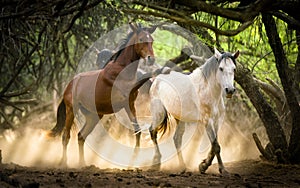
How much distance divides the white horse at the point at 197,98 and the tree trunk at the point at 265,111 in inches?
25.2

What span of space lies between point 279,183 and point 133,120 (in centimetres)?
296

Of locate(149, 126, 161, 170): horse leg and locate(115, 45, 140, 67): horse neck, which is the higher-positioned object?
locate(115, 45, 140, 67): horse neck

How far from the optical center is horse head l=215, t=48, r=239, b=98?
755 cm

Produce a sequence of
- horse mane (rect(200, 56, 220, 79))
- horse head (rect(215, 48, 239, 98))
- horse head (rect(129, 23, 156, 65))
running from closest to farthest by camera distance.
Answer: horse head (rect(215, 48, 239, 98)) < horse head (rect(129, 23, 156, 65)) < horse mane (rect(200, 56, 220, 79))

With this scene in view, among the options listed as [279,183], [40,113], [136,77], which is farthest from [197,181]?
[40,113]

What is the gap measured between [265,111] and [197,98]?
1.18 meters

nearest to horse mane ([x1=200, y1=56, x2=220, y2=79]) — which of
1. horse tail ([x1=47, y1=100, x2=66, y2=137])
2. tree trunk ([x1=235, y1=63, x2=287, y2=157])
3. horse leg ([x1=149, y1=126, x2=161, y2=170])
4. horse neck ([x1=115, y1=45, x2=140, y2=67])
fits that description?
tree trunk ([x1=235, y1=63, x2=287, y2=157])

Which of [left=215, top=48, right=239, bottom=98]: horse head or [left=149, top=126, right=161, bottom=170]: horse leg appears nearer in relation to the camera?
[left=215, top=48, right=239, bottom=98]: horse head

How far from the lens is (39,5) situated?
5.65 metres

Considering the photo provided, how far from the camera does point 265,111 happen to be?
855 centimetres

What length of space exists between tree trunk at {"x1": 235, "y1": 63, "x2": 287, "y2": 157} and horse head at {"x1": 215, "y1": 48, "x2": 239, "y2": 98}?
0.86 m

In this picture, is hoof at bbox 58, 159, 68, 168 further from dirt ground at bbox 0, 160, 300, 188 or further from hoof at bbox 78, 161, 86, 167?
dirt ground at bbox 0, 160, 300, 188

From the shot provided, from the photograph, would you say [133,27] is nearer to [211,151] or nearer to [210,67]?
[210,67]

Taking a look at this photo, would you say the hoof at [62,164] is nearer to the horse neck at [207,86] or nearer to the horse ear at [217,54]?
the horse neck at [207,86]
